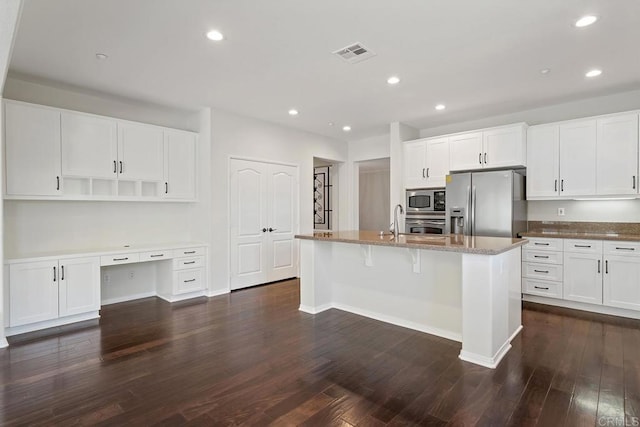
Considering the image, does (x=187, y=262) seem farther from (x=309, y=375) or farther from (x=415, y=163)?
(x=415, y=163)

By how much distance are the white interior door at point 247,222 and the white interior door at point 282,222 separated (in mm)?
125

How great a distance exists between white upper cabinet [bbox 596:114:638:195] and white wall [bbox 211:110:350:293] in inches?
166

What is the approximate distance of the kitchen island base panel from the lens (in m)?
2.75

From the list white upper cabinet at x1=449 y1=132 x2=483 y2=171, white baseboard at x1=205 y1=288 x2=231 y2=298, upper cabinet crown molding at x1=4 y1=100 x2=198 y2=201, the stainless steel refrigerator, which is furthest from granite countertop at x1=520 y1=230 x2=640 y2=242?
upper cabinet crown molding at x1=4 y1=100 x2=198 y2=201

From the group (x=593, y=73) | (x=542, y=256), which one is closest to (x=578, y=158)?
(x=593, y=73)

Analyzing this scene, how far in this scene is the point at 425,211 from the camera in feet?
17.9

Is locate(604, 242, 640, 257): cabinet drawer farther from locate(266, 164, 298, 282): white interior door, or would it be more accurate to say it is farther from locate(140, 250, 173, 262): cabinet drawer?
locate(140, 250, 173, 262): cabinet drawer

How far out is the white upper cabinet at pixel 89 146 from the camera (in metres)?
3.84

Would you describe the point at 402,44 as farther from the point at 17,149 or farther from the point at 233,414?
the point at 17,149

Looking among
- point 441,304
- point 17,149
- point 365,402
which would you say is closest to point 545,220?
point 441,304

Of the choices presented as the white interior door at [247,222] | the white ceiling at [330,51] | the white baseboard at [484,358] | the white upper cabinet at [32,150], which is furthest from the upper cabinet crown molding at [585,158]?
the white upper cabinet at [32,150]

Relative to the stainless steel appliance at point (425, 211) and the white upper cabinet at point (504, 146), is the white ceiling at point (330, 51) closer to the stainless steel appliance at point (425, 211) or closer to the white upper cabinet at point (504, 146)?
the white upper cabinet at point (504, 146)

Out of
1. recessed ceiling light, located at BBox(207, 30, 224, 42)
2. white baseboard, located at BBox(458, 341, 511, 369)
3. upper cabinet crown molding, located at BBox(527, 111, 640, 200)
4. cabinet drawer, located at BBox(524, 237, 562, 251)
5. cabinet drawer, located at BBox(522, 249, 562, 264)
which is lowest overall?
white baseboard, located at BBox(458, 341, 511, 369)

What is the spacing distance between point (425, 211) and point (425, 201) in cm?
16
